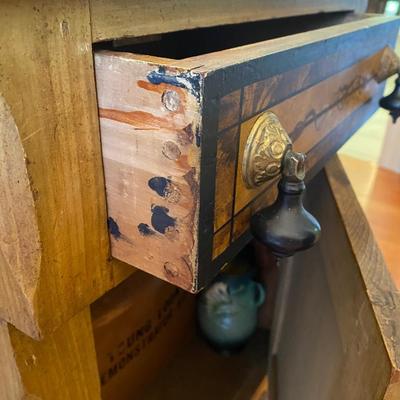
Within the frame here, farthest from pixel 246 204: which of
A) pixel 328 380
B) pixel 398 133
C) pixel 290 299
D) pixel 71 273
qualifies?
pixel 398 133

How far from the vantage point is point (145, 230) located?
38 centimetres

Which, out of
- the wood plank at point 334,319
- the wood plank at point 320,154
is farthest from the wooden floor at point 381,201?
the wood plank at point 320,154

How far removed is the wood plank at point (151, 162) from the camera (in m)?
0.32

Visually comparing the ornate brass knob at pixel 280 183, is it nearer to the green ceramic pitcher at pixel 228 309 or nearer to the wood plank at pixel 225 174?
the wood plank at pixel 225 174

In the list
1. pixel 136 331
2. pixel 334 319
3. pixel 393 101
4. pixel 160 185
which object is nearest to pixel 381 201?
pixel 393 101

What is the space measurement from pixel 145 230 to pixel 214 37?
1.24 feet

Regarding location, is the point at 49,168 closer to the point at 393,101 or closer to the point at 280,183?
the point at 280,183

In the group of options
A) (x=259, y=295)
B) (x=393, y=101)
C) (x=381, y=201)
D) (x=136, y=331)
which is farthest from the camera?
(x=259, y=295)

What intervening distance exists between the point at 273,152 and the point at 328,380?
0.38 meters

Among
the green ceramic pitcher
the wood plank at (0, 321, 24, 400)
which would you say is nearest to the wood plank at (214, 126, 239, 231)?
the wood plank at (0, 321, 24, 400)

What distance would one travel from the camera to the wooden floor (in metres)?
0.85

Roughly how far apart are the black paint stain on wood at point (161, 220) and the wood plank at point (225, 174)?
0.12ft

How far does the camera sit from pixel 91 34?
0.33m

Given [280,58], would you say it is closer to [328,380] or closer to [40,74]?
[40,74]
